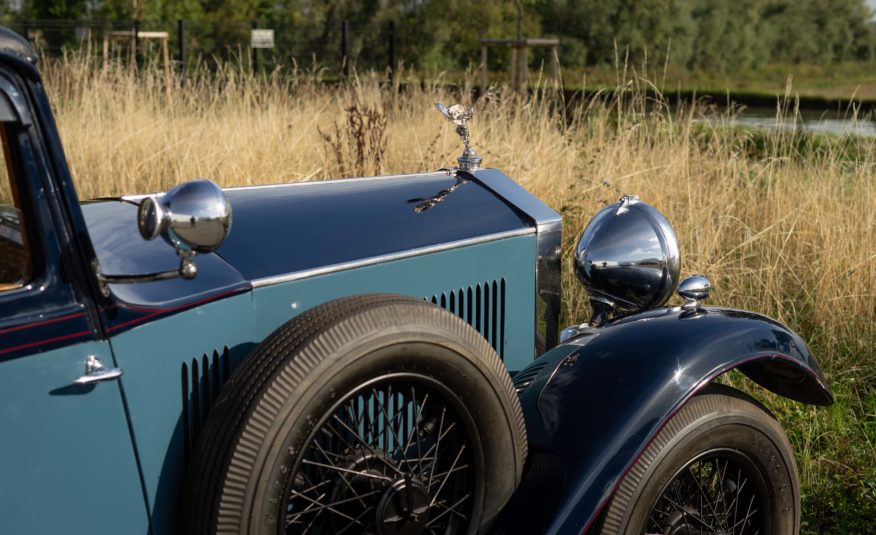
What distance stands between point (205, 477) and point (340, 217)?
37.2 inches

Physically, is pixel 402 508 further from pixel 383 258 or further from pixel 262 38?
pixel 262 38

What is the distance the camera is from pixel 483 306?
9.01 ft

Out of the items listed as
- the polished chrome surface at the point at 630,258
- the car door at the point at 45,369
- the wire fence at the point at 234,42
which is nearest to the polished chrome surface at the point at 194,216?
the car door at the point at 45,369

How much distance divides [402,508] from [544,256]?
1.18 meters

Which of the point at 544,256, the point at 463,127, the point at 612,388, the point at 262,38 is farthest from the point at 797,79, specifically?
the point at 612,388

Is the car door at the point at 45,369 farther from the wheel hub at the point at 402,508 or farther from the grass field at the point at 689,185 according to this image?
the grass field at the point at 689,185

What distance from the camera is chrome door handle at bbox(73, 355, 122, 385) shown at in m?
1.65

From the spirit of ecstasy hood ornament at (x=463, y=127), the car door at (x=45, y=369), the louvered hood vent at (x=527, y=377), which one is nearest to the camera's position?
the car door at (x=45, y=369)

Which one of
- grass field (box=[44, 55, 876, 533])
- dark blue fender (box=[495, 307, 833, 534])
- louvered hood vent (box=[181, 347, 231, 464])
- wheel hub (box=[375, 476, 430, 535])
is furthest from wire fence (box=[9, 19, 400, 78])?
wheel hub (box=[375, 476, 430, 535])

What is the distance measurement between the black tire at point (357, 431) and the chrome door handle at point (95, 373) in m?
0.21

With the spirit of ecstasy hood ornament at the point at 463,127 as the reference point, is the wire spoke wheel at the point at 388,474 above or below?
below

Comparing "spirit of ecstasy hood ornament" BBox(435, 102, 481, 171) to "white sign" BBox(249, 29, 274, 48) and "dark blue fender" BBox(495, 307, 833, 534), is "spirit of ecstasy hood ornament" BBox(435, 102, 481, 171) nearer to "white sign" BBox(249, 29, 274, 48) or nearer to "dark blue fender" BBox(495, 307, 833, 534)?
"dark blue fender" BBox(495, 307, 833, 534)

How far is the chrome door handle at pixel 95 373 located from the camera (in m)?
1.65

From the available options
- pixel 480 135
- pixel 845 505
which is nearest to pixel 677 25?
pixel 480 135
